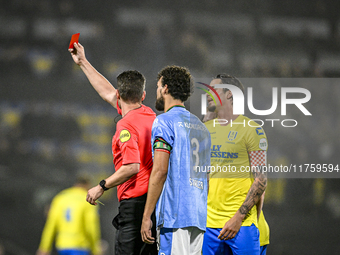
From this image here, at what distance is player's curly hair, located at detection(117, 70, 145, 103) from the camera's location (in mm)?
2059

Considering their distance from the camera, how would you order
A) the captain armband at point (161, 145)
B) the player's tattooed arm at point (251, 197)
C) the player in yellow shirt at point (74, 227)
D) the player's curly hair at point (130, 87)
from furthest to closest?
the player in yellow shirt at point (74, 227) < the player's tattooed arm at point (251, 197) < the player's curly hair at point (130, 87) < the captain armband at point (161, 145)

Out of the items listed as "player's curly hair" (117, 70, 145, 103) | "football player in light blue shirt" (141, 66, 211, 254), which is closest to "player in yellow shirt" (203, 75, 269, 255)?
"football player in light blue shirt" (141, 66, 211, 254)

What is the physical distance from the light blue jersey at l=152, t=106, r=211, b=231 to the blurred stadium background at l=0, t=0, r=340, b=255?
2.14 metres

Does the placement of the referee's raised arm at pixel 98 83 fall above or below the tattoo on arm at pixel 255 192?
above

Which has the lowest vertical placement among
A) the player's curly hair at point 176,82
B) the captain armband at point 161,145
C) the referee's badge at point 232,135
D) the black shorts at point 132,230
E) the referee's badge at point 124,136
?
the black shorts at point 132,230

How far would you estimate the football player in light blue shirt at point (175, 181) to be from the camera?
178cm

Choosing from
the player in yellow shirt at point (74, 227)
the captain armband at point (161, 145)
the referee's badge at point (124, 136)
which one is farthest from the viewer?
the player in yellow shirt at point (74, 227)

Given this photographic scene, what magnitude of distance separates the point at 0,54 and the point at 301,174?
3889 mm

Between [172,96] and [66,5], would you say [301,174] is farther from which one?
[66,5]

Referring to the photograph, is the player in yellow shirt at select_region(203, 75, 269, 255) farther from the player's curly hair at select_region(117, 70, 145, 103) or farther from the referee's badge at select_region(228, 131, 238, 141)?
the player's curly hair at select_region(117, 70, 145, 103)

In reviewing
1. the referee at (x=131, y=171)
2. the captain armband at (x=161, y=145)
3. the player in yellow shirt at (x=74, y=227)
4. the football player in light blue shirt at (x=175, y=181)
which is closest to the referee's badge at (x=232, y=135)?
the football player in light blue shirt at (x=175, y=181)

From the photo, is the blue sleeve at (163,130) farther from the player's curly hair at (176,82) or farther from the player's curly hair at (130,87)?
the player's curly hair at (130,87)

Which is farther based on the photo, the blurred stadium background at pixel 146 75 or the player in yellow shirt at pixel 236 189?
the blurred stadium background at pixel 146 75

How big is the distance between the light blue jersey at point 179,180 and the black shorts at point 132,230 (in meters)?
0.13
